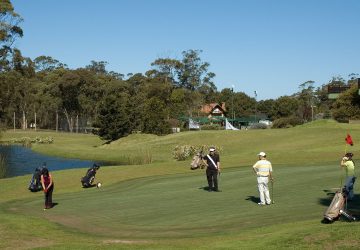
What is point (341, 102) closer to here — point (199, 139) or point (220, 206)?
point (199, 139)

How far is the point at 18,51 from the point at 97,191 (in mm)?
43785

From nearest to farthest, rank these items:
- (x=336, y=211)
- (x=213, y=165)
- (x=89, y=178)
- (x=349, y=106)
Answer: (x=336, y=211)
(x=213, y=165)
(x=89, y=178)
(x=349, y=106)

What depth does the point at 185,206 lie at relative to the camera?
19891 mm

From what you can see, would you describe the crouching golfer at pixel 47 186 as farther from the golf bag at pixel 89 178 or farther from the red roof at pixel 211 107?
the red roof at pixel 211 107

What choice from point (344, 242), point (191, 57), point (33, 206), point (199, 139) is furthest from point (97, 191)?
point (191, 57)

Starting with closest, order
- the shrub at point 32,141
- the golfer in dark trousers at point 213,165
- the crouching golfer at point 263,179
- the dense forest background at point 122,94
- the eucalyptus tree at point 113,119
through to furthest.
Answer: the crouching golfer at point 263,179 < the golfer in dark trousers at point 213,165 < the eucalyptus tree at point 113,119 < the shrub at point 32,141 < the dense forest background at point 122,94

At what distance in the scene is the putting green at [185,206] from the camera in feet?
53.3

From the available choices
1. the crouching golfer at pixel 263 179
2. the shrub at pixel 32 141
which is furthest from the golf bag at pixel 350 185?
the shrub at pixel 32 141

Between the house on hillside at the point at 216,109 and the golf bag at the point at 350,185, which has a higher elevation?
the house on hillside at the point at 216,109

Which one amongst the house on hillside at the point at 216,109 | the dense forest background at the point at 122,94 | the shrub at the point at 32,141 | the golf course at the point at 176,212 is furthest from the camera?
the house on hillside at the point at 216,109

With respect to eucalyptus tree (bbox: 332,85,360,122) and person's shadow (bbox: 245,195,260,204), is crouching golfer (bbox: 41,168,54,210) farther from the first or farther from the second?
eucalyptus tree (bbox: 332,85,360,122)

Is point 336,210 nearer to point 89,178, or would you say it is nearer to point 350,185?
point 350,185

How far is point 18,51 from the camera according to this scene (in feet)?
216

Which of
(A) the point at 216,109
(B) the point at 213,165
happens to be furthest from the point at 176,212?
(A) the point at 216,109
